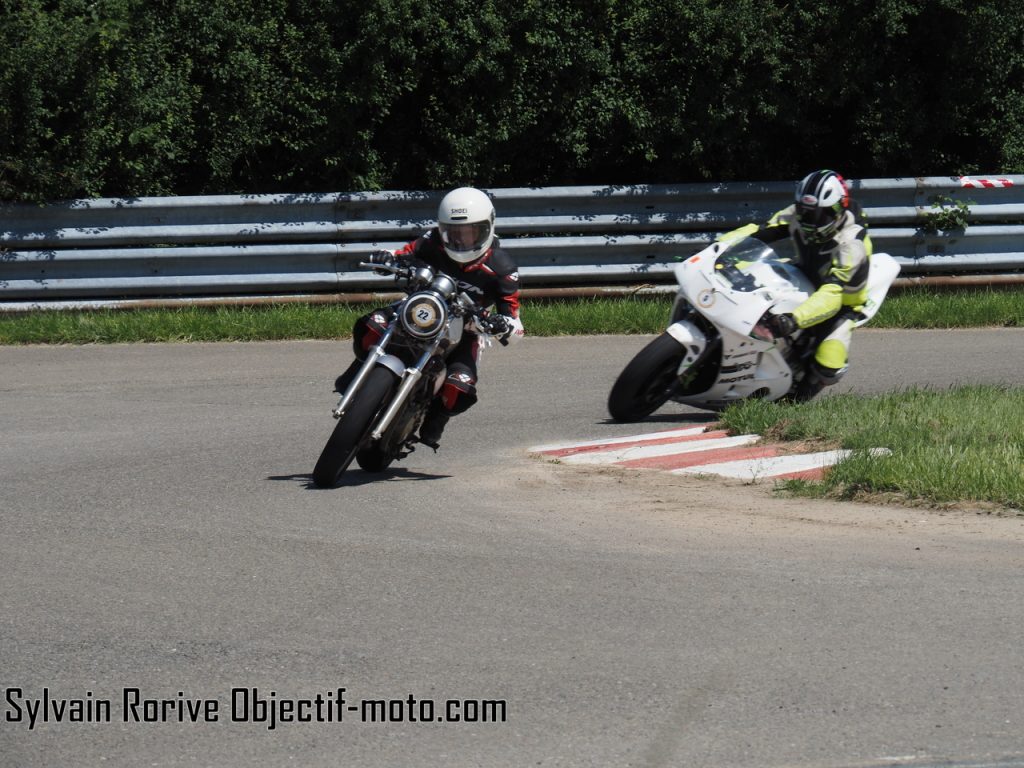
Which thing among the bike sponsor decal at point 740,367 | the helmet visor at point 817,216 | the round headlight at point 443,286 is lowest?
the bike sponsor decal at point 740,367

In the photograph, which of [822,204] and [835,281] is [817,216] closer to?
[822,204]

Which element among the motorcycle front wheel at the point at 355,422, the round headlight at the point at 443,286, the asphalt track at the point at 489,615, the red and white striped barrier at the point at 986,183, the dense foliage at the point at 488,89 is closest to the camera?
the asphalt track at the point at 489,615

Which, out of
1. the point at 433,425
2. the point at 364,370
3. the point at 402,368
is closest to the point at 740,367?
the point at 433,425

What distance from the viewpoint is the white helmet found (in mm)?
8336

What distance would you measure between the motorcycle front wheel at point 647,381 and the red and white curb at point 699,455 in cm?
40

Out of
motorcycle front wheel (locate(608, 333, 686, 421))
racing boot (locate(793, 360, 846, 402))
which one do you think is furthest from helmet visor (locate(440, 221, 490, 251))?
racing boot (locate(793, 360, 846, 402))

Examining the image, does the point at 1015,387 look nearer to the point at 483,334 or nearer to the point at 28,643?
the point at 483,334

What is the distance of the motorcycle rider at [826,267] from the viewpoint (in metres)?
9.87

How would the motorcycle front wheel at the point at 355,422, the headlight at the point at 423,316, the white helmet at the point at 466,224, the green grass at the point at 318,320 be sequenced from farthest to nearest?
the green grass at the point at 318,320
the white helmet at the point at 466,224
the headlight at the point at 423,316
the motorcycle front wheel at the point at 355,422

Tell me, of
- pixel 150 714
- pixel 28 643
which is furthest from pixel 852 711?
pixel 28 643

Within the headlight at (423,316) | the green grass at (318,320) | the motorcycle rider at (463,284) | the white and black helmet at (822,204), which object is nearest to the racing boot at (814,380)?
the white and black helmet at (822,204)

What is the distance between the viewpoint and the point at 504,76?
15391 mm

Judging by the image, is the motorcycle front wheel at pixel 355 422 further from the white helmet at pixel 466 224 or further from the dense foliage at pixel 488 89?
the dense foliage at pixel 488 89

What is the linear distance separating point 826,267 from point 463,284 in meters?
2.91
